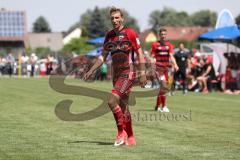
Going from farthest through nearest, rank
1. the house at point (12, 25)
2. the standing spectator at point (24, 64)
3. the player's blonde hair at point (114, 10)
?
the house at point (12, 25), the standing spectator at point (24, 64), the player's blonde hair at point (114, 10)

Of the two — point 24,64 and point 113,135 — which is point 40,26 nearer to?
point 24,64

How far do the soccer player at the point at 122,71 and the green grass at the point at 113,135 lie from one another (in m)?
0.34

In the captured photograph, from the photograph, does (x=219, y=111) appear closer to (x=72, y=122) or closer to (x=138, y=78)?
(x=72, y=122)

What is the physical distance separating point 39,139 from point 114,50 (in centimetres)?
184

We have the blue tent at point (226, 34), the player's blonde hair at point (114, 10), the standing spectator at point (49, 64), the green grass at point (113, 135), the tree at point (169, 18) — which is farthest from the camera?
the tree at point (169, 18)

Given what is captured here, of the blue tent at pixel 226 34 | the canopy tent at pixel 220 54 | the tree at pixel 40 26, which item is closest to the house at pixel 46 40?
the tree at pixel 40 26

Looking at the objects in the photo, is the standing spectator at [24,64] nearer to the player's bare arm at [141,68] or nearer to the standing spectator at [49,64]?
the standing spectator at [49,64]

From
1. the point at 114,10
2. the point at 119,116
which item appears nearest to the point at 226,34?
the point at 119,116

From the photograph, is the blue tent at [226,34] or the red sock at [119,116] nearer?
the red sock at [119,116]

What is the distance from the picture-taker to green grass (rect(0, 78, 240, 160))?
920cm

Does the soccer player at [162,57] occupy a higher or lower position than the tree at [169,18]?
lower

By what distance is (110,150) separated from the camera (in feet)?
31.7

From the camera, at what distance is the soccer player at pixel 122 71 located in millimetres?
10352

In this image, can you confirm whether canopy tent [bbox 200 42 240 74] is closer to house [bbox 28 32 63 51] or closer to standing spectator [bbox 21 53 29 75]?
standing spectator [bbox 21 53 29 75]
